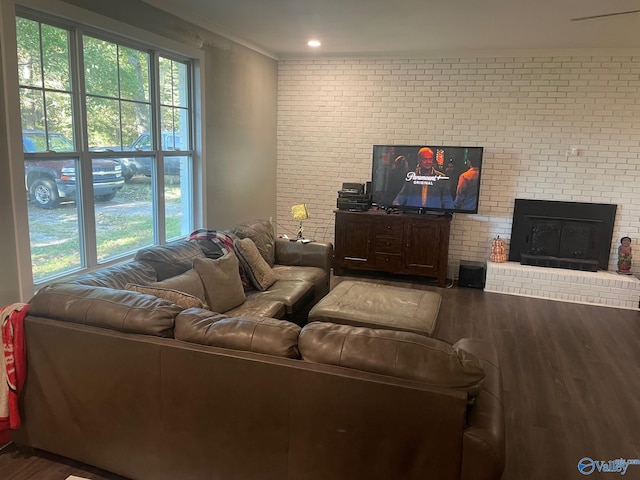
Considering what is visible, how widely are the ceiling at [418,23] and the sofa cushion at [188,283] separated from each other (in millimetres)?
2213

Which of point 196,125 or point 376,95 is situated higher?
point 376,95

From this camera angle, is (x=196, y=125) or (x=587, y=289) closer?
(x=196, y=125)

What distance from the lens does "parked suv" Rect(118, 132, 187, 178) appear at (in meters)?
3.88

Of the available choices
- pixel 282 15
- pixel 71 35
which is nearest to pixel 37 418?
pixel 71 35

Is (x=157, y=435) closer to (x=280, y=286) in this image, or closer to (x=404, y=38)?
(x=280, y=286)

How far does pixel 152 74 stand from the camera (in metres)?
4.01

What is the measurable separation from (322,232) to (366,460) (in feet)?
15.9

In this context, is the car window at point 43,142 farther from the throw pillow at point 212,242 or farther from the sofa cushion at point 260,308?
the sofa cushion at point 260,308

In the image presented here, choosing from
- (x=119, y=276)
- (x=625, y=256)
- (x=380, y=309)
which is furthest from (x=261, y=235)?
(x=625, y=256)

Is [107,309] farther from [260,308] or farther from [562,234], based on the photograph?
[562,234]

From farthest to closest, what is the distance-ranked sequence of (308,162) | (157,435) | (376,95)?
(308,162), (376,95), (157,435)

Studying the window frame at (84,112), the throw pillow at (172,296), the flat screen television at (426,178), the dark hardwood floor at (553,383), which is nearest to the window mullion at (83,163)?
the window frame at (84,112)

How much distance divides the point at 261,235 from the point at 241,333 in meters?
2.49
